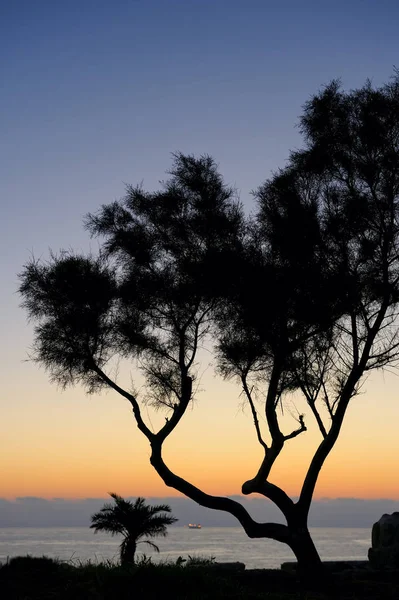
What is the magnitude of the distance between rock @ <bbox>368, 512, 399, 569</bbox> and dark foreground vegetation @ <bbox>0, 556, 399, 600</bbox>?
4501mm

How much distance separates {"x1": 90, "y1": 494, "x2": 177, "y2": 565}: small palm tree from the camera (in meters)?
26.0

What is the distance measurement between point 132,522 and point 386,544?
27.2 feet

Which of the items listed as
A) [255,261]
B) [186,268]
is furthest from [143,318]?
[255,261]

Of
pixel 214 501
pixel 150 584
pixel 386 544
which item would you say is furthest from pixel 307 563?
pixel 386 544

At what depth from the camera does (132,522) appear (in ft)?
85.3

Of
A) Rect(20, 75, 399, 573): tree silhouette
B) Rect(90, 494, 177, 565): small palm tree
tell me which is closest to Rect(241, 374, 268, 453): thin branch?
Rect(20, 75, 399, 573): tree silhouette

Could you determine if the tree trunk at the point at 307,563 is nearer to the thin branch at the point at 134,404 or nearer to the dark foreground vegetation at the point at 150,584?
the dark foreground vegetation at the point at 150,584

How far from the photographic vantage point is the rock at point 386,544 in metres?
23.9

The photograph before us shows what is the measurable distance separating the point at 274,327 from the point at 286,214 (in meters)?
3.05

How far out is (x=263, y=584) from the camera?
18453 mm

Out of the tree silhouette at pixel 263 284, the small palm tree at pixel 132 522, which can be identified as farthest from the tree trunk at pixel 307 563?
the small palm tree at pixel 132 522

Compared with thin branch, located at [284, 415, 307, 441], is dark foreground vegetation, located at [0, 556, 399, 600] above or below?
below

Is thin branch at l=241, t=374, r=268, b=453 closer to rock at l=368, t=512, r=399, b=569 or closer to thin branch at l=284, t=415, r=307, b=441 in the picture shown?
thin branch at l=284, t=415, r=307, b=441

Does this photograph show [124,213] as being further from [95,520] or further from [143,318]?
[95,520]
